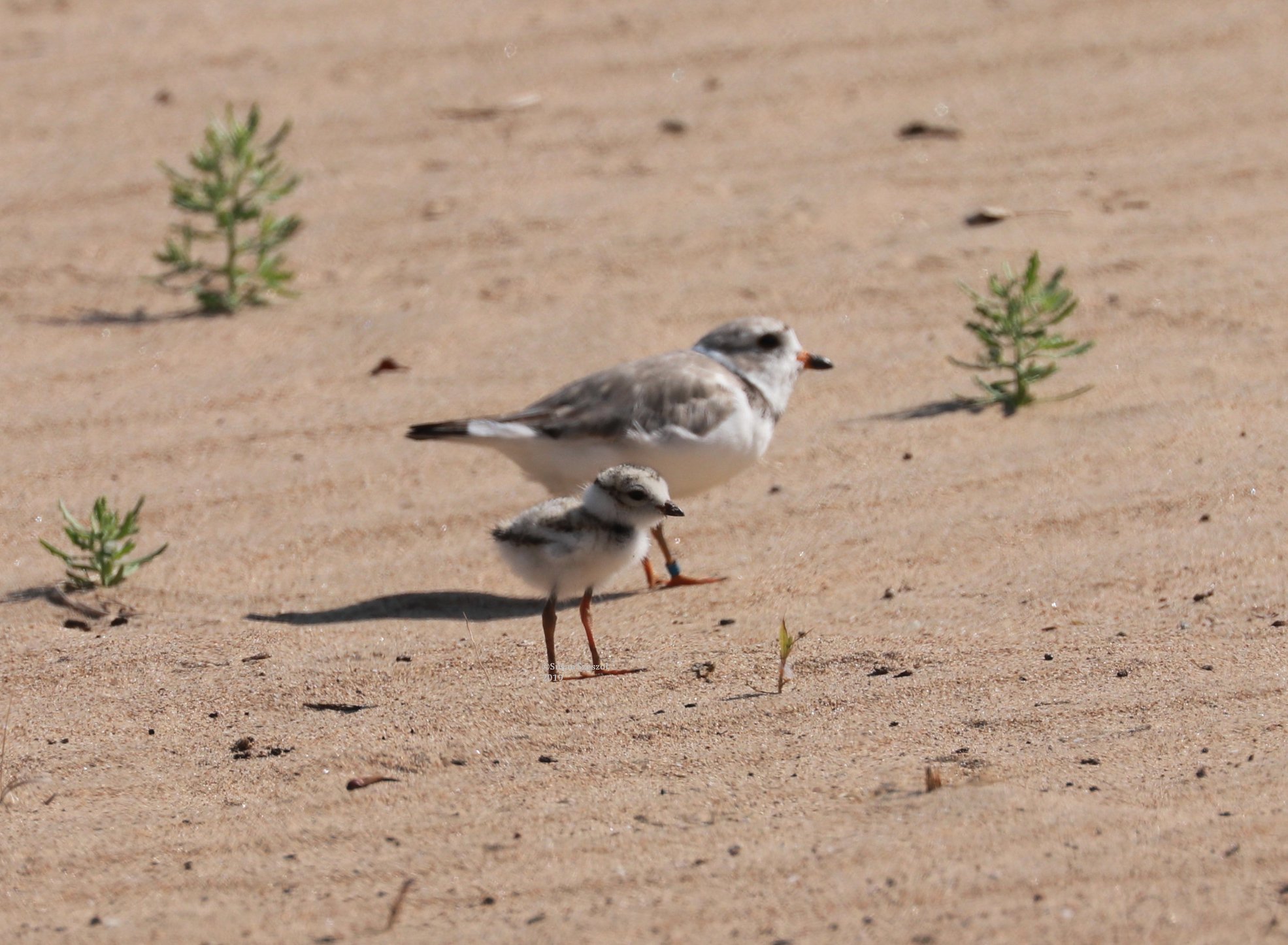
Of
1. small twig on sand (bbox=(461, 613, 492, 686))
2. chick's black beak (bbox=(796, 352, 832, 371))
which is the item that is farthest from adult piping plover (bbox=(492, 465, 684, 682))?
chick's black beak (bbox=(796, 352, 832, 371))

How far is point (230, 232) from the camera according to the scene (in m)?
8.32

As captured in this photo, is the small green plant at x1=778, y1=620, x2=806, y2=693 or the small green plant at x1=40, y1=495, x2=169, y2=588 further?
the small green plant at x1=40, y1=495, x2=169, y2=588

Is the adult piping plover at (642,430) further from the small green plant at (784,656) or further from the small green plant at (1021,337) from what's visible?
the small green plant at (784,656)

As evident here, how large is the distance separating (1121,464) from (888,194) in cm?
307

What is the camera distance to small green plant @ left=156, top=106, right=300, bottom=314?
813 cm

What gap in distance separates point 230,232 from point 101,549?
2.74 meters

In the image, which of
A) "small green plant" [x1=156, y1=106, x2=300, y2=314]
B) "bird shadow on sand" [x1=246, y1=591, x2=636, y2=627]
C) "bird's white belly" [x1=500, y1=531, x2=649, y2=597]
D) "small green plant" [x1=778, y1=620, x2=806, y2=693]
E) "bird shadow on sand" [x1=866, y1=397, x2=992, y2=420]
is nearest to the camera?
"small green plant" [x1=778, y1=620, x2=806, y2=693]

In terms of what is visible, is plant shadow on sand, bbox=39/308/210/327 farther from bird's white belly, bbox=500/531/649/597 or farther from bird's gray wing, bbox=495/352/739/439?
bird's white belly, bbox=500/531/649/597

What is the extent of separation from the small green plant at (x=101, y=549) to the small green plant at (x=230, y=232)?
2459 millimetres

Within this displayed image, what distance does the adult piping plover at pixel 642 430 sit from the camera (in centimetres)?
650

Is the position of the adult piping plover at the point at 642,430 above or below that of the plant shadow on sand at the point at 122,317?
below

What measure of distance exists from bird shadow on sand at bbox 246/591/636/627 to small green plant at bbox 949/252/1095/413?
2.08m

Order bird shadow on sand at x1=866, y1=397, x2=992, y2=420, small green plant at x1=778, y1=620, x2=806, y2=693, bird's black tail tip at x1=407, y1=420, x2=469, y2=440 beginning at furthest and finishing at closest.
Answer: bird shadow on sand at x1=866, y1=397, x2=992, y2=420
bird's black tail tip at x1=407, y1=420, x2=469, y2=440
small green plant at x1=778, y1=620, x2=806, y2=693

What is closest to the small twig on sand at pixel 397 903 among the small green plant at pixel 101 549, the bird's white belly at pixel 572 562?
the bird's white belly at pixel 572 562
